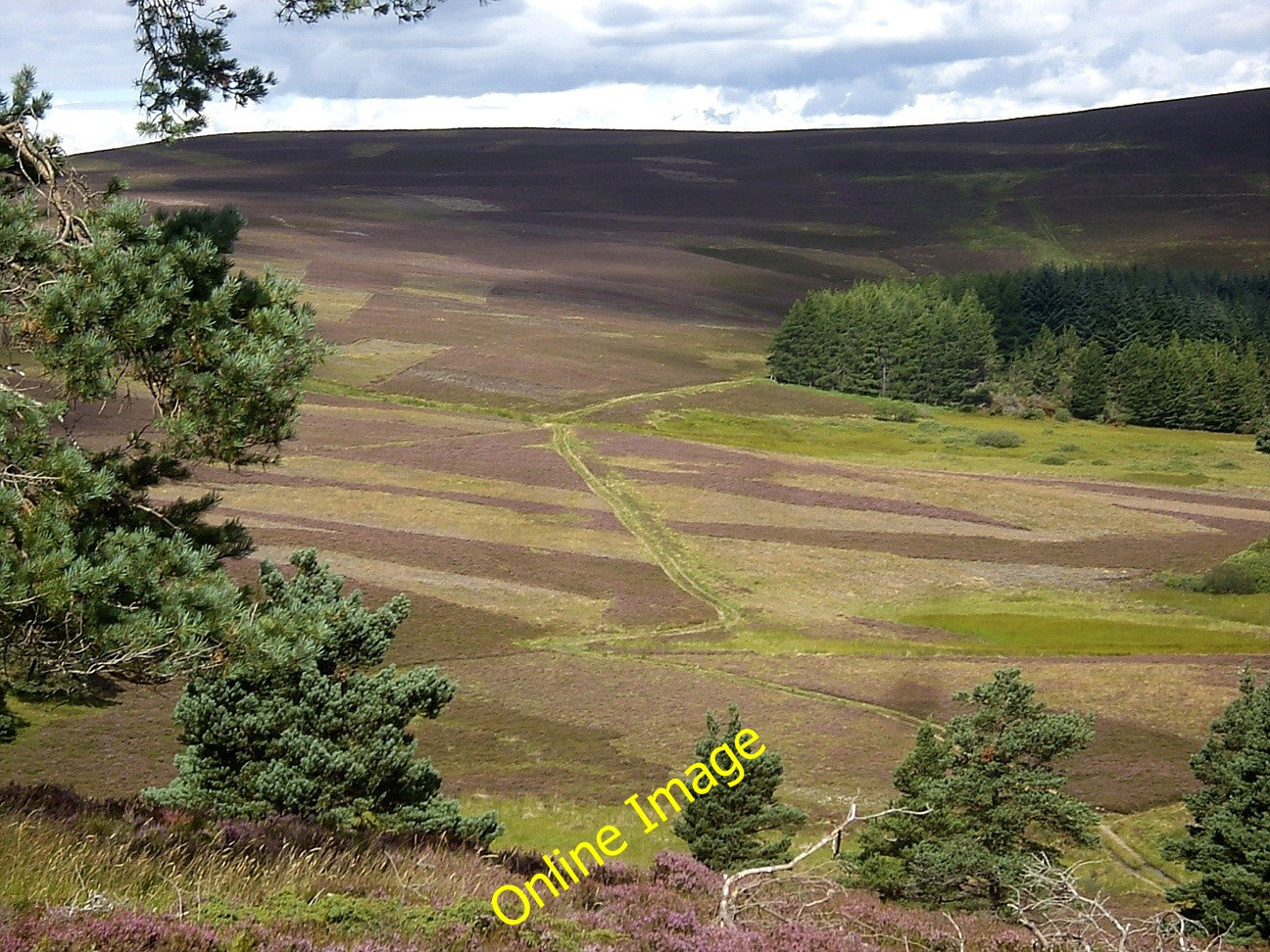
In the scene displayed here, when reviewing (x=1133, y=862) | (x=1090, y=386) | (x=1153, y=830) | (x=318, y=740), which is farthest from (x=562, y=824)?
(x=1090, y=386)

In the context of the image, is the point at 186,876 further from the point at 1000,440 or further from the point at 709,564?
the point at 1000,440

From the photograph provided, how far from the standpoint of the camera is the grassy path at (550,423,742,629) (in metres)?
62.3

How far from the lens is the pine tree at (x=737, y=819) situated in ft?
84.8

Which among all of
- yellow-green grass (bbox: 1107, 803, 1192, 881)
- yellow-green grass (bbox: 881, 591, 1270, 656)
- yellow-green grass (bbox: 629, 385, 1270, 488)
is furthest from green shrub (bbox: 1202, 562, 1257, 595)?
yellow-green grass (bbox: 1107, 803, 1192, 881)

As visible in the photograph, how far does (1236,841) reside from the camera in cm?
2425

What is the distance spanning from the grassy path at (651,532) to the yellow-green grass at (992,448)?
54.8 feet

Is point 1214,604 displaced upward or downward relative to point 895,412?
downward

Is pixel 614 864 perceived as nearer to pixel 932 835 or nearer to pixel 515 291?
pixel 932 835

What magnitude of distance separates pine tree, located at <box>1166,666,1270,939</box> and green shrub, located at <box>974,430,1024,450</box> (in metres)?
86.1

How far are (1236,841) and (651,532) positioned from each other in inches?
2004

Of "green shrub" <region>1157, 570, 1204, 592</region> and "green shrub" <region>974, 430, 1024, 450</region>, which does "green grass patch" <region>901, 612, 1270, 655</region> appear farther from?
"green shrub" <region>974, 430, 1024, 450</region>

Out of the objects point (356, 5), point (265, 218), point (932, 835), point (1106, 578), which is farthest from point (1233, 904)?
point (265, 218)

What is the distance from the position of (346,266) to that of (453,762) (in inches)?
5359

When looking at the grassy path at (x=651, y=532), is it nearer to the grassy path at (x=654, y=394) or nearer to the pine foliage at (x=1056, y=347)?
the grassy path at (x=654, y=394)
